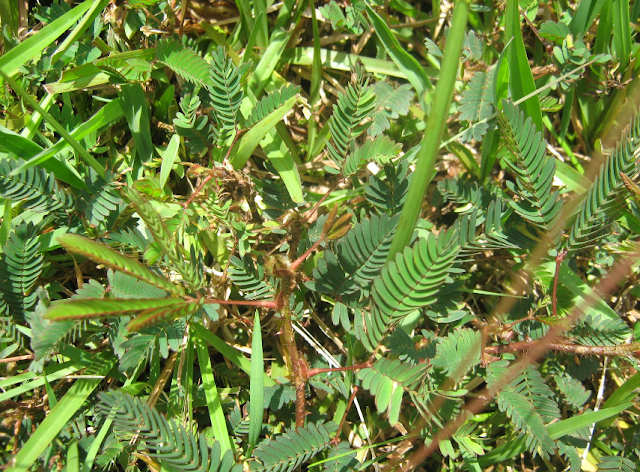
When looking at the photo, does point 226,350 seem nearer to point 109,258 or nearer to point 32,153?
point 109,258

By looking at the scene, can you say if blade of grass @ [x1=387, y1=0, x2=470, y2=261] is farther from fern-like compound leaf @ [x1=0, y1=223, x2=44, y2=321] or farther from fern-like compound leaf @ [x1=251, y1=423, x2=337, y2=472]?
fern-like compound leaf @ [x1=0, y1=223, x2=44, y2=321]

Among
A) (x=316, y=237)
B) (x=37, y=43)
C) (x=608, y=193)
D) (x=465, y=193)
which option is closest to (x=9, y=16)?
(x=37, y=43)

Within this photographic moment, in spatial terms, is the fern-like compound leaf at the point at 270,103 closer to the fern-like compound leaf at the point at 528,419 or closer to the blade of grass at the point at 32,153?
the blade of grass at the point at 32,153

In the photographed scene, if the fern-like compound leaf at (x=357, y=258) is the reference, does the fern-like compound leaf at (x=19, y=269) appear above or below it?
below

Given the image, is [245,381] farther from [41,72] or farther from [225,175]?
[41,72]

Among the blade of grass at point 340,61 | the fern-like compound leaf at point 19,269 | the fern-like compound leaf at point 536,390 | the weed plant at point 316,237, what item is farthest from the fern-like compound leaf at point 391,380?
the blade of grass at point 340,61

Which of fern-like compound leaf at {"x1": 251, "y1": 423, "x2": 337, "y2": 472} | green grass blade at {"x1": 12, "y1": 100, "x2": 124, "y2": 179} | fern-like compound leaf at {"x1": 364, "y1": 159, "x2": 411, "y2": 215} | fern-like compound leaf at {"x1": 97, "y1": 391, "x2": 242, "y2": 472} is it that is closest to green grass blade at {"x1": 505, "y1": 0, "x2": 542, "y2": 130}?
fern-like compound leaf at {"x1": 364, "y1": 159, "x2": 411, "y2": 215}

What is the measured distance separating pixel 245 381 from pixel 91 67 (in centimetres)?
129

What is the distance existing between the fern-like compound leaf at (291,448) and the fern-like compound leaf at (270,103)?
41.2 inches

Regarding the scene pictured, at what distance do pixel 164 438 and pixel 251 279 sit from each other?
539mm

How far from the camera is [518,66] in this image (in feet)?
5.72

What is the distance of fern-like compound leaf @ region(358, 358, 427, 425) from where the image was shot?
129cm

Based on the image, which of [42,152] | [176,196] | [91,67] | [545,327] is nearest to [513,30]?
[545,327]

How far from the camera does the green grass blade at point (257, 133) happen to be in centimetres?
167
